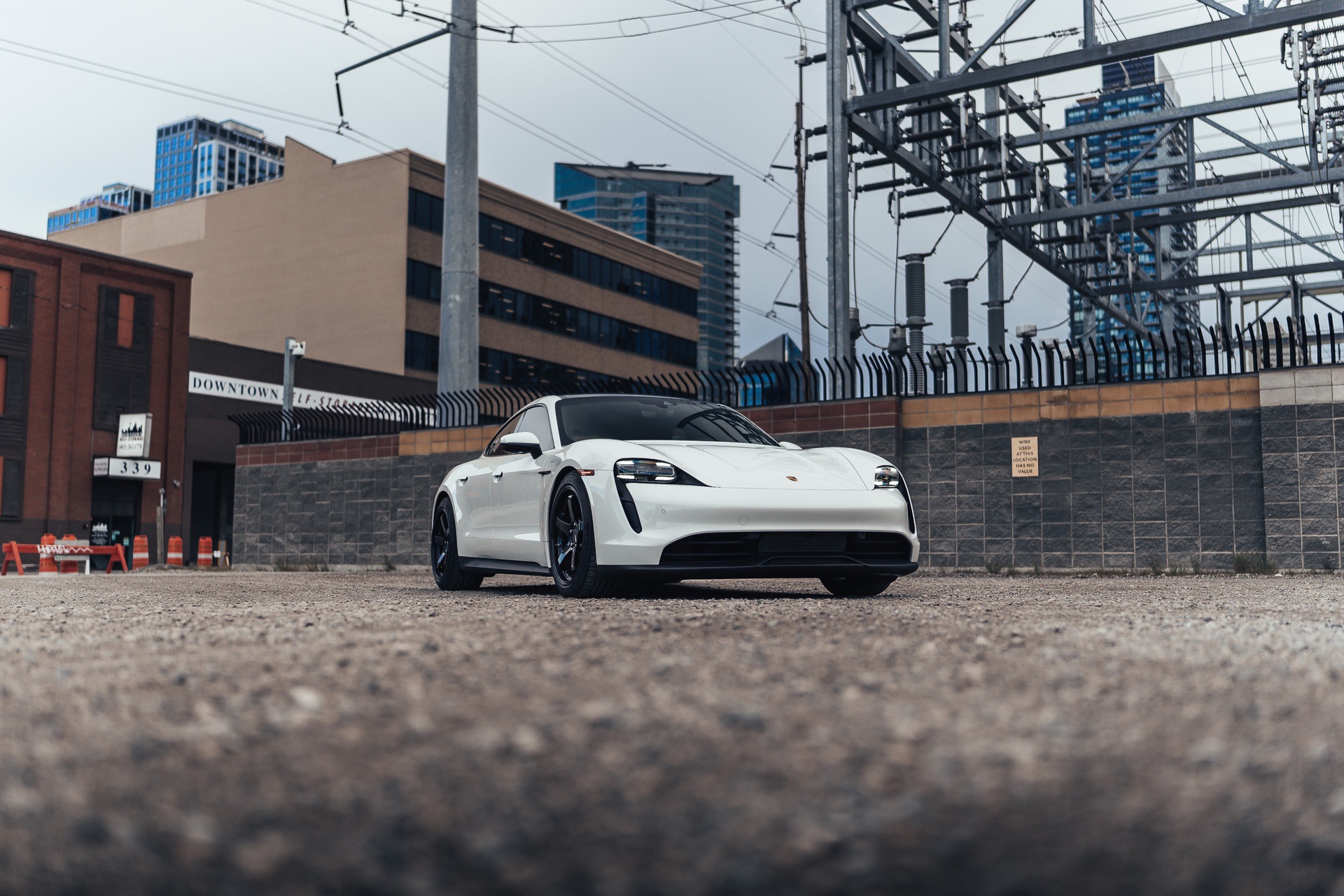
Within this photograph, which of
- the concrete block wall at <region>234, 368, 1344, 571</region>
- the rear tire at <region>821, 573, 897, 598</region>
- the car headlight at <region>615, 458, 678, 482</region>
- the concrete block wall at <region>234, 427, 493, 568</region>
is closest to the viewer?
the car headlight at <region>615, 458, 678, 482</region>

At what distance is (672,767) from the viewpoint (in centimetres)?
190

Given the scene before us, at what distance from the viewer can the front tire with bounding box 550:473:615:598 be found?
22.2ft

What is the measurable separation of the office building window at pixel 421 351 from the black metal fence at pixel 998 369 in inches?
Answer: 1331

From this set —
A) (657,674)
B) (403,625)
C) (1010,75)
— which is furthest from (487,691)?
(1010,75)

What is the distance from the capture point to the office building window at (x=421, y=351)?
1901 inches

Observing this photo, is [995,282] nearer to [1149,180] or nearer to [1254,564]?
[1149,180]

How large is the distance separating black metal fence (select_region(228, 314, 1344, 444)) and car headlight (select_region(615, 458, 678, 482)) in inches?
191

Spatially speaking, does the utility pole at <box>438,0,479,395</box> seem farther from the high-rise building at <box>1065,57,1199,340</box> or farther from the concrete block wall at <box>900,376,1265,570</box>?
the high-rise building at <box>1065,57,1199,340</box>

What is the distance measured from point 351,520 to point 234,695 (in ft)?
50.4

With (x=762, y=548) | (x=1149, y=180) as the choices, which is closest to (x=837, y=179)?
(x=762, y=548)

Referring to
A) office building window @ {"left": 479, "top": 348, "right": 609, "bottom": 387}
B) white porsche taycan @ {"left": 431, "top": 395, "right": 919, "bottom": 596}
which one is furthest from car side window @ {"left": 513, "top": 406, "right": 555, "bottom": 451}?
office building window @ {"left": 479, "top": 348, "right": 609, "bottom": 387}

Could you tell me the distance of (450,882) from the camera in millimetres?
1448

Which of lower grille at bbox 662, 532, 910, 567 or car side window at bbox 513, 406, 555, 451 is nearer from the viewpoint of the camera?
lower grille at bbox 662, 532, 910, 567

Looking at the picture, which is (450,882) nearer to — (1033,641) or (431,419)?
(1033,641)
